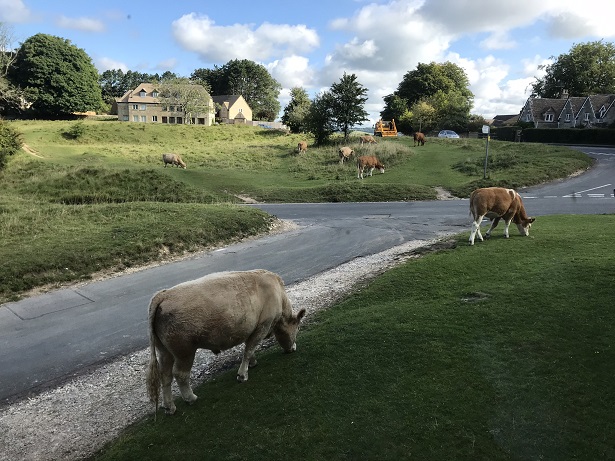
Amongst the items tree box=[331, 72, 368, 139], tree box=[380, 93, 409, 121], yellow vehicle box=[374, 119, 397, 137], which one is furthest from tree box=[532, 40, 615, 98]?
tree box=[331, 72, 368, 139]

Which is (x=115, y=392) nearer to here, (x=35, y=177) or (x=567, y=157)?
(x=35, y=177)

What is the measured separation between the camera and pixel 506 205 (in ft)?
56.1

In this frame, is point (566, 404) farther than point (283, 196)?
No

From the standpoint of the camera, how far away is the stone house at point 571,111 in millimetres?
77875

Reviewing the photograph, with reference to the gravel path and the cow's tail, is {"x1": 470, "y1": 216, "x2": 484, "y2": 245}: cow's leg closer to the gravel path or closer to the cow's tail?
the gravel path

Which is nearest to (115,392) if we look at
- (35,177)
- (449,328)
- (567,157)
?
(449,328)

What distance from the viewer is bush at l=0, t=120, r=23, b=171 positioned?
41.0 meters

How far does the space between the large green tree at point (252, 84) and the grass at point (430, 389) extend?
5047 inches

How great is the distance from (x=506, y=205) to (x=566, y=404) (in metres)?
11.9

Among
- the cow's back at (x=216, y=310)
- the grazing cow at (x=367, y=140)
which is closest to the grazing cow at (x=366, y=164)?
the grazing cow at (x=367, y=140)

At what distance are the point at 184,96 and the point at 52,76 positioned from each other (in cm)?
2552

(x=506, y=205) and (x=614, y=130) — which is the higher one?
(x=614, y=130)

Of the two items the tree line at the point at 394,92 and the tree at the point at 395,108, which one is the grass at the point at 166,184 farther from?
the tree at the point at 395,108

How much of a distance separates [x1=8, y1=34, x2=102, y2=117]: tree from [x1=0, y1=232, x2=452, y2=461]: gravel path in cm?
9148
